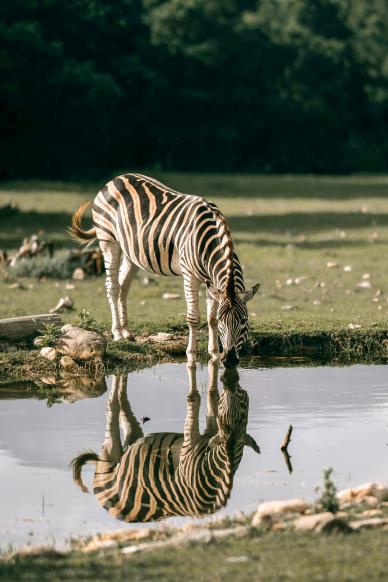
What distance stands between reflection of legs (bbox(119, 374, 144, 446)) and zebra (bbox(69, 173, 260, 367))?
108cm

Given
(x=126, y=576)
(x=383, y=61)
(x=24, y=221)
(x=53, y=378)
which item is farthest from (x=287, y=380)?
(x=383, y=61)

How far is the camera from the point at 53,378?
44.0 feet

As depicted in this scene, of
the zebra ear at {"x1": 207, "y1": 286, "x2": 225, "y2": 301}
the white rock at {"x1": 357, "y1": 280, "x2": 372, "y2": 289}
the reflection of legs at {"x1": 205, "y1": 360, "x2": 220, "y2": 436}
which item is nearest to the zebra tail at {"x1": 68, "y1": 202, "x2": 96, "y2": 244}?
the reflection of legs at {"x1": 205, "y1": 360, "x2": 220, "y2": 436}

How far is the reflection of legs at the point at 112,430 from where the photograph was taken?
34.8 feet

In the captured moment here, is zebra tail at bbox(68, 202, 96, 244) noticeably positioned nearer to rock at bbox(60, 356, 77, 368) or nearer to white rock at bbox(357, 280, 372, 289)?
rock at bbox(60, 356, 77, 368)

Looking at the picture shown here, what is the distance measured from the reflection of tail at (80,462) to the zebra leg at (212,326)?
348 cm

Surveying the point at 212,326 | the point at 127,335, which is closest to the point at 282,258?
the point at 127,335

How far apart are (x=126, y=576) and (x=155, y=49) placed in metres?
53.5

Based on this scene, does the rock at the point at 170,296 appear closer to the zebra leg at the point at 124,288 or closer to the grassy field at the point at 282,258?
the grassy field at the point at 282,258

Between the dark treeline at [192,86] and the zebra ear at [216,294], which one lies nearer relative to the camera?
the zebra ear at [216,294]

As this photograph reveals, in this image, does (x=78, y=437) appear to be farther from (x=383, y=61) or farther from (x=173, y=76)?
(x=383, y=61)

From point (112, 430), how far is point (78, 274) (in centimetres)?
1041

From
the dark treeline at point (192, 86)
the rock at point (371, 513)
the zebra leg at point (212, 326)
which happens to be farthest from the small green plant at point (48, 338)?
the dark treeline at point (192, 86)

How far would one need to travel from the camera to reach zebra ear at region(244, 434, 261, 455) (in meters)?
10.7
